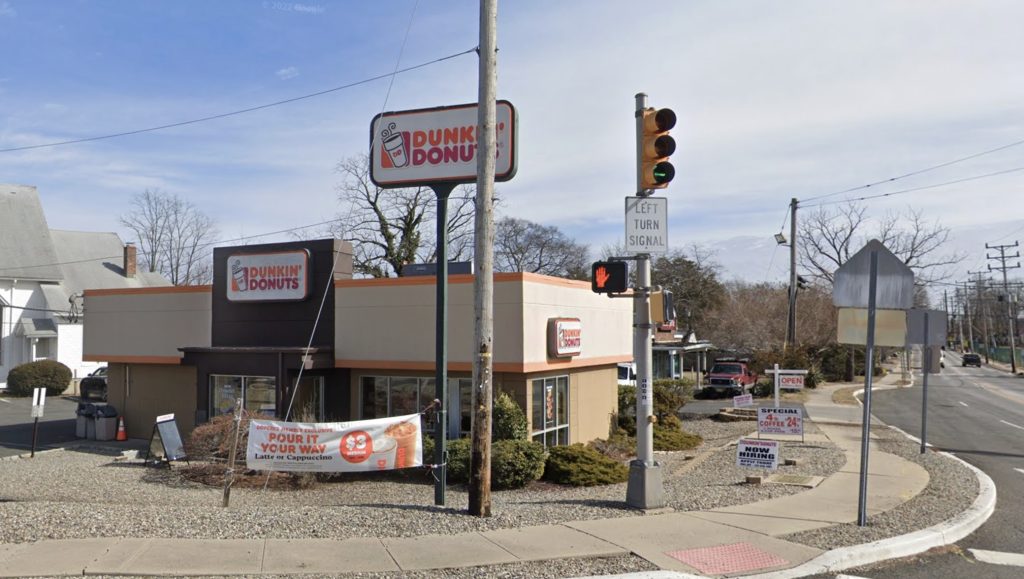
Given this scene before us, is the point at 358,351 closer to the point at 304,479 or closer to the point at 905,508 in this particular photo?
the point at 304,479

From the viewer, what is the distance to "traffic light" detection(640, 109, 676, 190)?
407 inches

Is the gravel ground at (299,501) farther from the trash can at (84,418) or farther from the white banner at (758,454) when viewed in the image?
the trash can at (84,418)

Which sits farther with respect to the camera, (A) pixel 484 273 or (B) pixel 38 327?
(B) pixel 38 327

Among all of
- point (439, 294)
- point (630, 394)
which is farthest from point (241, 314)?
point (630, 394)

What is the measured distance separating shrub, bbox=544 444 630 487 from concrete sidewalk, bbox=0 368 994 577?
15.2ft

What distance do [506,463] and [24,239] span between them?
40.0 m

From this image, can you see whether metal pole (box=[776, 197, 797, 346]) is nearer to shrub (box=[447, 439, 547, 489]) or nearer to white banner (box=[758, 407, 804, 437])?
white banner (box=[758, 407, 804, 437])

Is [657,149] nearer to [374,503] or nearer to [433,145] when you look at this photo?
[433,145]

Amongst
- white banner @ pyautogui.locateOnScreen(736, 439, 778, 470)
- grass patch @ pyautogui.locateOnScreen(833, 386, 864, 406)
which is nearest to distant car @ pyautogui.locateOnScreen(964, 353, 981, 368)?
grass patch @ pyautogui.locateOnScreen(833, 386, 864, 406)

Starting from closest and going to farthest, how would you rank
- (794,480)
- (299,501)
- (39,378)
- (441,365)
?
(441,365)
(299,501)
(794,480)
(39,378)

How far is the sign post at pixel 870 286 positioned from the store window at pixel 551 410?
8.19 m

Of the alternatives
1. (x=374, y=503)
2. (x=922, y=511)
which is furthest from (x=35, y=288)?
(x=922, y=511)

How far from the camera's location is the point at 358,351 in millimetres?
18000

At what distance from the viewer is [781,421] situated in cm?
1769
